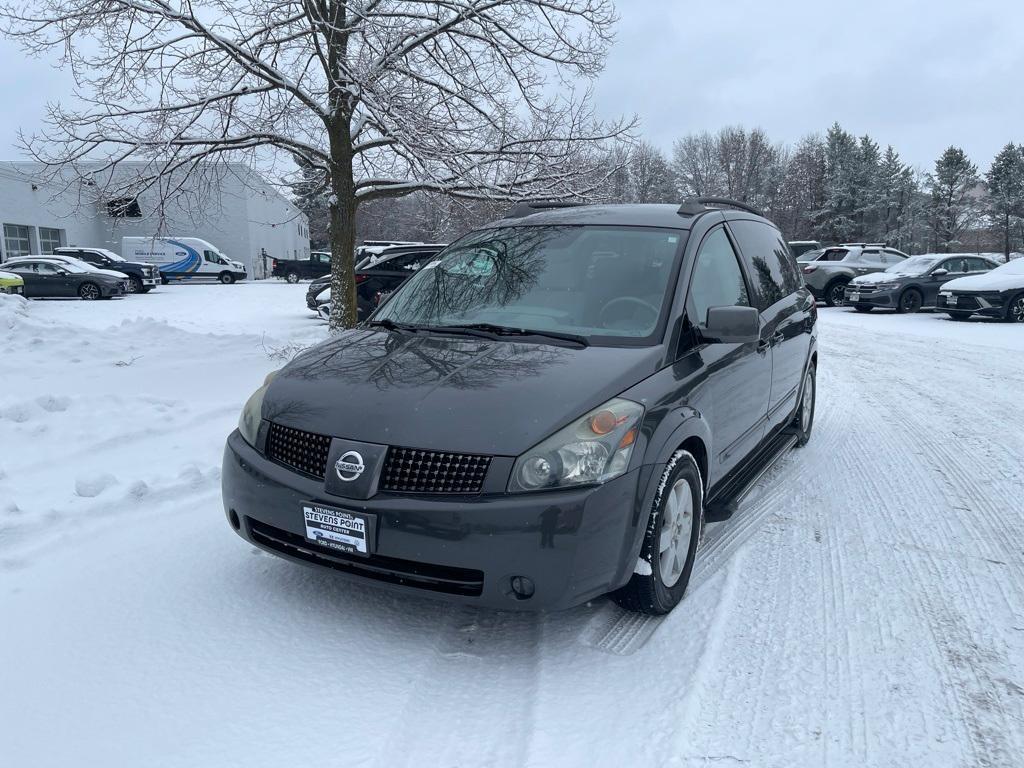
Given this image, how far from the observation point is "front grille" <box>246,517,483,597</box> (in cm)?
267

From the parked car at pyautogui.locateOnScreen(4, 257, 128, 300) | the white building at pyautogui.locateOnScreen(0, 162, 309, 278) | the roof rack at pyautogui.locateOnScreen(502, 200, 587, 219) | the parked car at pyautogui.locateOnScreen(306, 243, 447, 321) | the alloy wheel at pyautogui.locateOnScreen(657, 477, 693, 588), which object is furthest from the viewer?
the parked car at pyautogui.locateOnScreen(4, 257, 128, 300)

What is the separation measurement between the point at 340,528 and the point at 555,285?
1.70 metres

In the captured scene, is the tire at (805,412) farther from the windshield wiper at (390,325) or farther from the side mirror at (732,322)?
the windshield wiper at (390,325)

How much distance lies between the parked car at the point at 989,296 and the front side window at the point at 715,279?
1578 cm

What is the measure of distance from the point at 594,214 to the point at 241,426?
225cm

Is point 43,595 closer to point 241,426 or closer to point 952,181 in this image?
point 241,426

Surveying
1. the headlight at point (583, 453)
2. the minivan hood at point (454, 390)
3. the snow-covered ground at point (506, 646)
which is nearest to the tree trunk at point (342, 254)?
the snow-covered ground at point (506, 646)

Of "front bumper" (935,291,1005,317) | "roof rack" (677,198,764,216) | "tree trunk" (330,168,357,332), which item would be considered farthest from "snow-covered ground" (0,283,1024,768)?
"front bumper" (935,291,1005,317)

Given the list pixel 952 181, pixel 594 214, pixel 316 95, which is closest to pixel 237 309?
pixel 316 95

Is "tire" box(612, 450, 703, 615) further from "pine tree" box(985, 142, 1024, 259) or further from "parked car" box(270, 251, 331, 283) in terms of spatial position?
"pine tree" box(985, 142, 1024, 259)

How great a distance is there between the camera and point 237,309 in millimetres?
21016

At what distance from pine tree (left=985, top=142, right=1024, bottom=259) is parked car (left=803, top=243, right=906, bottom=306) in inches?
1898

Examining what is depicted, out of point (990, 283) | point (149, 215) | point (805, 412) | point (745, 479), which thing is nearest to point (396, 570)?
point (745, 479)

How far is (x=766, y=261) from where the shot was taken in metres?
5.10
